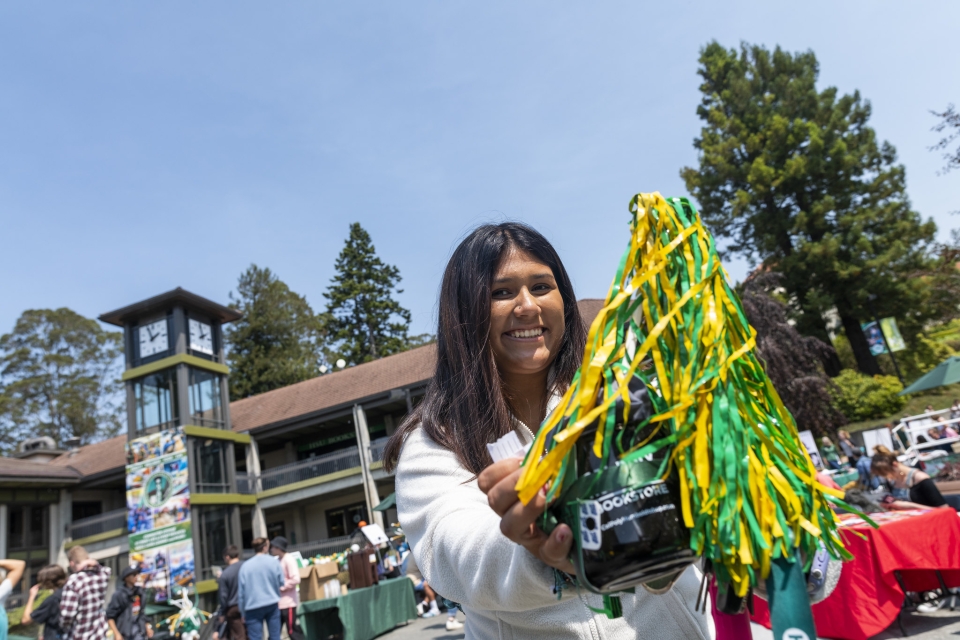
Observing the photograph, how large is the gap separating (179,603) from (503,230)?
1399 centimetres

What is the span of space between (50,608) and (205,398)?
18461 millimetres

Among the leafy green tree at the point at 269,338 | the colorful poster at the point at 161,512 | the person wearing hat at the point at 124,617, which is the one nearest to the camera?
the person wearing hat at the point at 124,617

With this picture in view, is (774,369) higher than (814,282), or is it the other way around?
(814,282)

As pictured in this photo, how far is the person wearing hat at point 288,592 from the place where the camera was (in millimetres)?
9016

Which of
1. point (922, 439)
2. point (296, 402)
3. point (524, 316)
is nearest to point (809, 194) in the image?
point (922, 439)

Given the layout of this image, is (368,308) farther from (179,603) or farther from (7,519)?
(179,603)

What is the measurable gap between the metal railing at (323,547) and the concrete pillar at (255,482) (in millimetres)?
1385

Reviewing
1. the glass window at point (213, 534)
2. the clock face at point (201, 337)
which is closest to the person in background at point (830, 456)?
the glass window at point (213, 534)

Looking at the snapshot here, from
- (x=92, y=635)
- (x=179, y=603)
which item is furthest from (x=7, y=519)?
(x=92, y=635)

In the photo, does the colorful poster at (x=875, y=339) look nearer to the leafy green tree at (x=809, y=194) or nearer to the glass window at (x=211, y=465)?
the leafy green tree at (x=809, y=194)

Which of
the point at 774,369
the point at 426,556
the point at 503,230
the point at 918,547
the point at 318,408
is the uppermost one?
the point at 318,408

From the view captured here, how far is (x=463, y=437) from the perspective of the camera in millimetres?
1264

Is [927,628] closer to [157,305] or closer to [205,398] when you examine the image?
[205,398]

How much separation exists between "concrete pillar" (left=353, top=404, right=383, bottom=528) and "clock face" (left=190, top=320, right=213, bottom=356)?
19.4 feet
